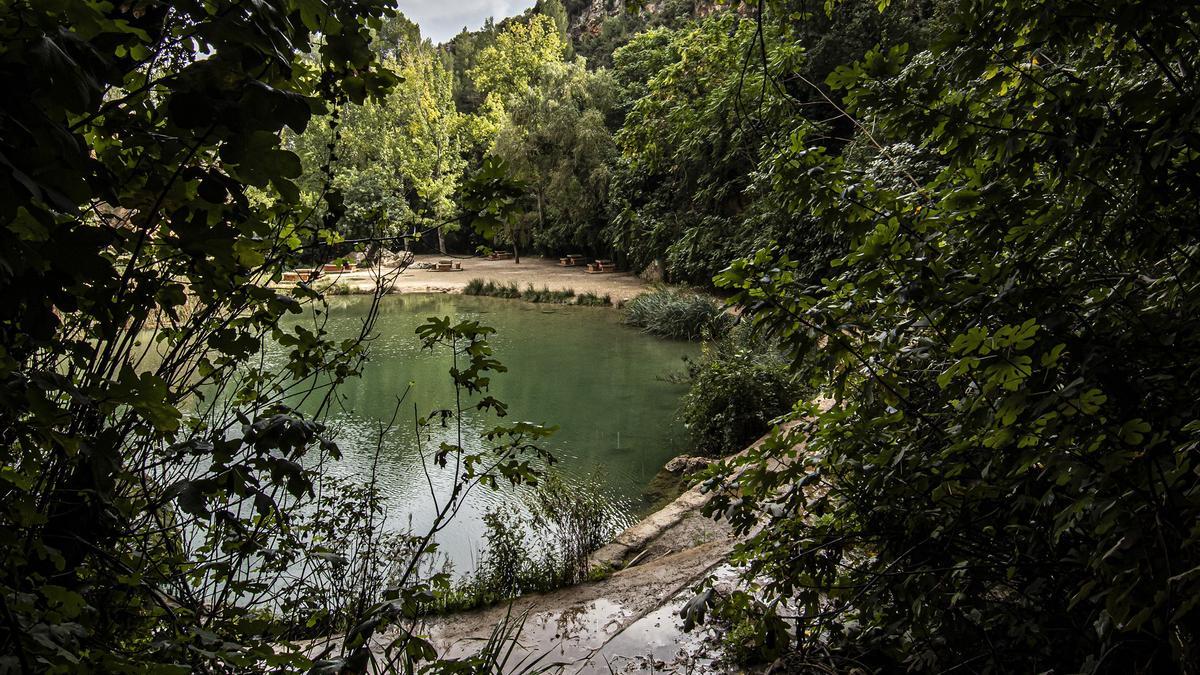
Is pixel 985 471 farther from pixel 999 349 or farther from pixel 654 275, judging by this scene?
pixel 654 275

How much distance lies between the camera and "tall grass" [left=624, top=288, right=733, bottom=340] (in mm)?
12755

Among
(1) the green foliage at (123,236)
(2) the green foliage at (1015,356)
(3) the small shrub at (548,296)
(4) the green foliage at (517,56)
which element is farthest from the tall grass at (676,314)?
(4) the green foliage at (517,56)

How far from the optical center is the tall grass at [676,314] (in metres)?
12.8

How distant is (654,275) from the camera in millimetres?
18922

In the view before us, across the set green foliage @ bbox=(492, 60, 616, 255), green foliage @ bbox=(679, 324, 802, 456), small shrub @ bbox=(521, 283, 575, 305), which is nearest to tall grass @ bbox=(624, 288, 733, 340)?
small shrub @ bbox=(521, 283, 575, 305)

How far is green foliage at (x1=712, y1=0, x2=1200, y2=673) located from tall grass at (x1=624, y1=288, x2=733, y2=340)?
1013 cm

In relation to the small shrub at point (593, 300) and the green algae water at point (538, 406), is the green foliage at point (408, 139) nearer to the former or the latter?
the small shrub at point (593, 300)

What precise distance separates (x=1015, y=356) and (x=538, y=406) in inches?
319

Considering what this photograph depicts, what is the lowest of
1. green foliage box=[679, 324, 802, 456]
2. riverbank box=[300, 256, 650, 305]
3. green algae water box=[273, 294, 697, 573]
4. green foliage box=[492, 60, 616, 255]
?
A: green algae water box=[273, 294, 697, 573]

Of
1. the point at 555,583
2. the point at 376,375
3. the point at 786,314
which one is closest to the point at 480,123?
the point at 376,375

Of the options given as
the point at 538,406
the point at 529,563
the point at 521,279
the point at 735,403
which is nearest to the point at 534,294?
the point at 521,279

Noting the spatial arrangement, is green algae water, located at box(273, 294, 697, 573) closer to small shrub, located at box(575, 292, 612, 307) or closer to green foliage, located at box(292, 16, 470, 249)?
small shrub, located at box(575, 292, 612, 307)

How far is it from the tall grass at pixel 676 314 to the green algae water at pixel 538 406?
0.32 metres

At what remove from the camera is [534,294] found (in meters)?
17.8
